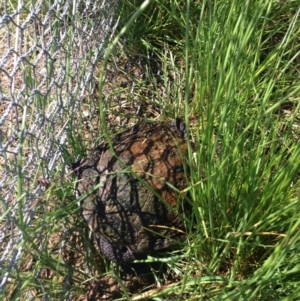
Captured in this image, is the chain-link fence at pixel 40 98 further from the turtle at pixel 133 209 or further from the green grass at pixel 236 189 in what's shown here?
the green grass at pixel 236 189

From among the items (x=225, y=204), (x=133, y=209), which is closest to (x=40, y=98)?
(x=133, y=209)

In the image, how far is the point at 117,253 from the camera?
1276 mm

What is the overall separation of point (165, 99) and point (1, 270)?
82 cm

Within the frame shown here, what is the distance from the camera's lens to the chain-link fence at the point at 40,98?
103 cm

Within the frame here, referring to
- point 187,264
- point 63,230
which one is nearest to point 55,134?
point 63,230

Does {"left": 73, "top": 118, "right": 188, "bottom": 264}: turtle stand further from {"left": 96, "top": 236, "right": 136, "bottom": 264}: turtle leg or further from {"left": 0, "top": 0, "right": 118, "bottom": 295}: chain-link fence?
{"left": 0, "top": 0, "right": 118, "bottom": 295}: chain-link fence

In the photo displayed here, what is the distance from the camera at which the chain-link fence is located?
40.6 inches

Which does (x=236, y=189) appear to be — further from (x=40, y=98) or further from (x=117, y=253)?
(x=40, y=98)

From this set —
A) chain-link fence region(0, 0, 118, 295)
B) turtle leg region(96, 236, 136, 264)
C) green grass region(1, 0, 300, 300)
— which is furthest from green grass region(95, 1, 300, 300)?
chain-link fence region(0, 0, 118, 295)

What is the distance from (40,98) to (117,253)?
19.0 inches

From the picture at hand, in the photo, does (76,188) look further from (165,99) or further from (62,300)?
(165,99)

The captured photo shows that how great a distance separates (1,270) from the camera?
40.6 inches

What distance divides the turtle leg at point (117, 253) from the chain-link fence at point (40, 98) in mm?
235

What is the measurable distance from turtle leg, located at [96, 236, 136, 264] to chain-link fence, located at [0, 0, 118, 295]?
235 mm
